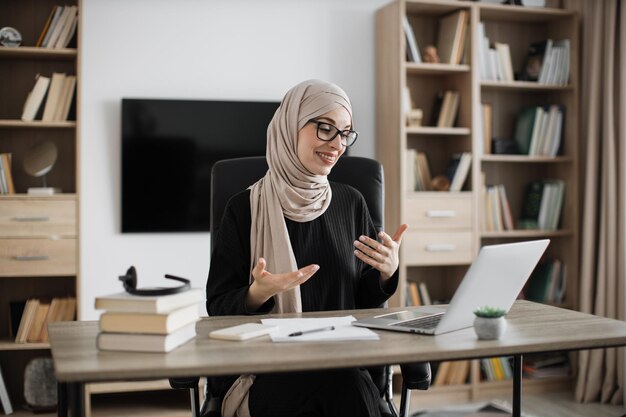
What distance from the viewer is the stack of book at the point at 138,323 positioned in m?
1.40

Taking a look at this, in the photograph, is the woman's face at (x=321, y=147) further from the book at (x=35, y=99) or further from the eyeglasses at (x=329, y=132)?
the book at (x=35, y=99)

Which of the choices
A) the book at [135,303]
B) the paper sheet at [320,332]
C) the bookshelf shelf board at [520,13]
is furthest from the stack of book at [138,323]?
the bookshelf shelf board at [520,13]

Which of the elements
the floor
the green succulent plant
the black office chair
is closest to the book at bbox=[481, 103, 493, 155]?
the floor

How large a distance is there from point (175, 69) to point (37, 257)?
1176mm

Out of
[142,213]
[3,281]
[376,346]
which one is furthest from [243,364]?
[3,281]

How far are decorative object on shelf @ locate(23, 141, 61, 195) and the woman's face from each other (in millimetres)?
1923

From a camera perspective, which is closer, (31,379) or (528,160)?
(31,379)

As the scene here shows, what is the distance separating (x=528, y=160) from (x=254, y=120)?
5.05ft

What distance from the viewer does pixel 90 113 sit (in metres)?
3.80

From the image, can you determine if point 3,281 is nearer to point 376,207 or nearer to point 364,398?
point 376,207

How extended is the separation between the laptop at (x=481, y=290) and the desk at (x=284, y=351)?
0.13ft

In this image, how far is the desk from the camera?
1.29m

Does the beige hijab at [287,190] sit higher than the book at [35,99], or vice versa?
the book at [35,99]

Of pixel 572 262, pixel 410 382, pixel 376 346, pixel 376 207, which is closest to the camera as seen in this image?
pixel 376 346
